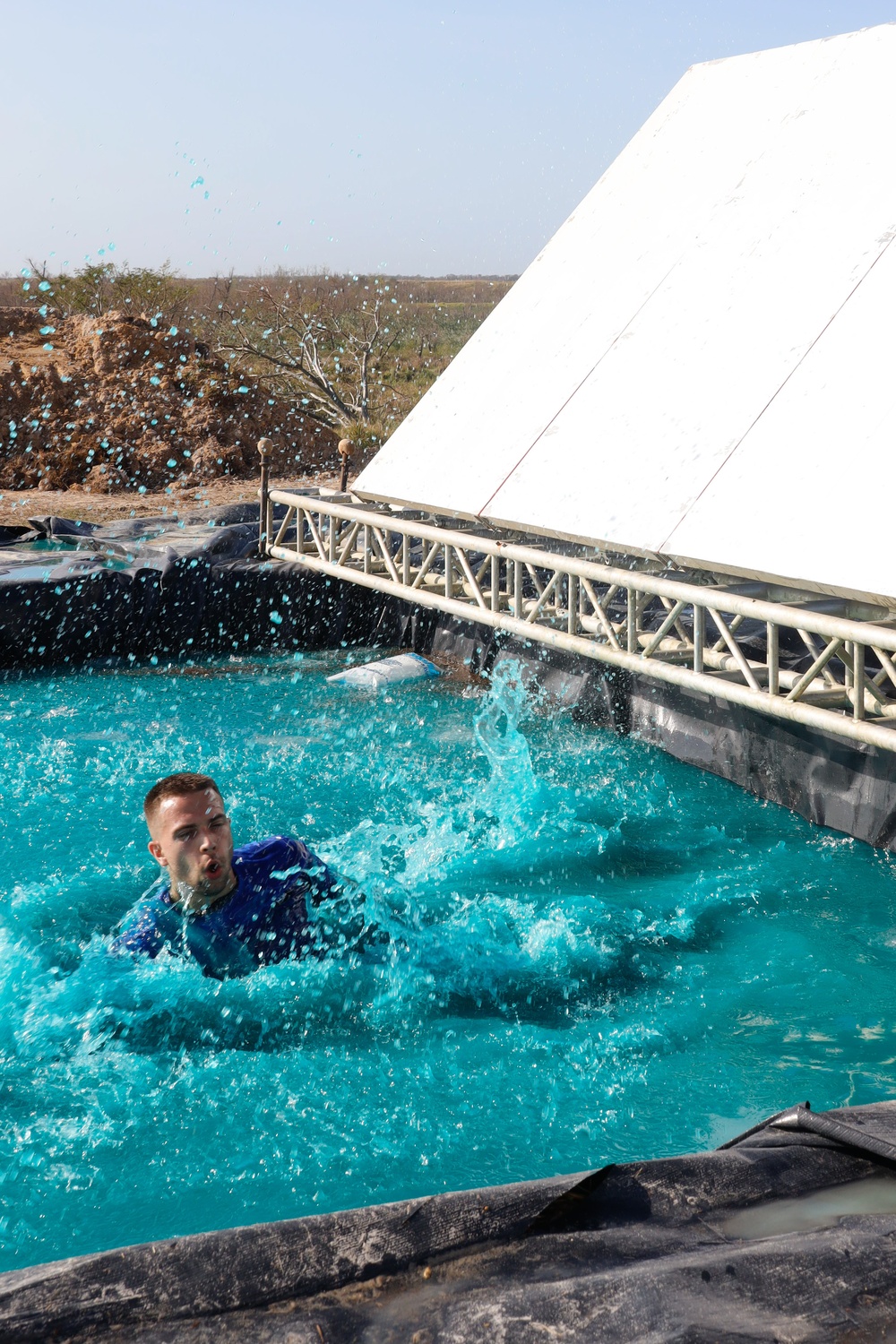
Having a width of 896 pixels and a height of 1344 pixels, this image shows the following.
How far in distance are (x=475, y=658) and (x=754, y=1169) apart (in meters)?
8.61

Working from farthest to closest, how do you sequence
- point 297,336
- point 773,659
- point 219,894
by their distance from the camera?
point 297,336, point 773,659, point 219,894

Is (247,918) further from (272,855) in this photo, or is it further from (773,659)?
(773,659)

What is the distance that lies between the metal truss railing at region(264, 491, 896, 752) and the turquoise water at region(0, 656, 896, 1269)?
3.40 feet

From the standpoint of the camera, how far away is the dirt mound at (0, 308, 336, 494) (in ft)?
67.5

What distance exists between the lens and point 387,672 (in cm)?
1046

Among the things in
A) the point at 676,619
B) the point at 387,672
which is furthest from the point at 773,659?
the point at 387,672

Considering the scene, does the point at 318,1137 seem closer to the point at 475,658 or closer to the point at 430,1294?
the point at 430,1294

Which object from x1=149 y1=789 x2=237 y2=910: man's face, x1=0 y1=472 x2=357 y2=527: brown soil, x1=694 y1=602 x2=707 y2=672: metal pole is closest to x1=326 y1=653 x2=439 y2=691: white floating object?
x1=694 y1=602 x2=707 y2=672: metal pole

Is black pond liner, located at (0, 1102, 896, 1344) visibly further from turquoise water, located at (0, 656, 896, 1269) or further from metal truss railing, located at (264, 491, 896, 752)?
metal truss railing, located at (264, 491, 896, 752)

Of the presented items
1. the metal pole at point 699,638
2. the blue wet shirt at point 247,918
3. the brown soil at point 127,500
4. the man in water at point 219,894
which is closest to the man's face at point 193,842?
the man in water at point 219,894

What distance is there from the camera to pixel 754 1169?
2.50 meters

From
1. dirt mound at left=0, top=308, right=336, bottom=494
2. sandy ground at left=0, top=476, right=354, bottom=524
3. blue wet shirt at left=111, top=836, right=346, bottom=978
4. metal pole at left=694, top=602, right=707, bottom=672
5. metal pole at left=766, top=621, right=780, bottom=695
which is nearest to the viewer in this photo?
blue wet shirt at left=111, top=836, right=346, bottom=978

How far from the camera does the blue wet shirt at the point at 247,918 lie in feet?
14.5

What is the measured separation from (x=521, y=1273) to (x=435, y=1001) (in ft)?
9.43
